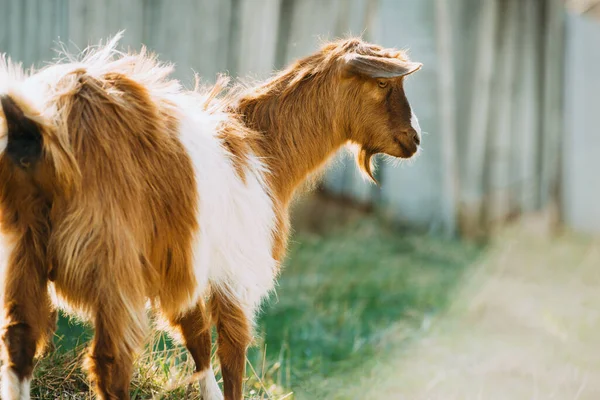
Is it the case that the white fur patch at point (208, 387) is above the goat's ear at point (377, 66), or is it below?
below

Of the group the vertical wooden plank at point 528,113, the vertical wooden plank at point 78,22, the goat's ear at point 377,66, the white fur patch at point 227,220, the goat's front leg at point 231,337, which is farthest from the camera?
the vertical wooden plank at point 528,113

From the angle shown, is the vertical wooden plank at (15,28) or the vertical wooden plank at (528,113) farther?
the vertical wooden plank at (528,113)

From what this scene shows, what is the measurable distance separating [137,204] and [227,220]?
59 centimetres

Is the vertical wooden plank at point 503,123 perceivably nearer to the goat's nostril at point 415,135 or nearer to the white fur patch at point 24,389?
the goat's nostril at point 415,135

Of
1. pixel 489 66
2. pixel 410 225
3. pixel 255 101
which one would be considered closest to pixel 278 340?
pixel 255 101

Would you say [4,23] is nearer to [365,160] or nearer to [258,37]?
[258,37]

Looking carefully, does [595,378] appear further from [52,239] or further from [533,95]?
[533,95]

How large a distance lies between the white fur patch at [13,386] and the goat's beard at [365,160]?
2451 mm


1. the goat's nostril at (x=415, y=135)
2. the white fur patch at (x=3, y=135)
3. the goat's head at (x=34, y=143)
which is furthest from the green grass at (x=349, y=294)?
the white fur patch at (x=3, y=135)

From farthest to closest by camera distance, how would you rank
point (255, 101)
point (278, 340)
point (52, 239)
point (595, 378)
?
point (278, 340), point (595, 378), point (255, 101), point (52, 239)

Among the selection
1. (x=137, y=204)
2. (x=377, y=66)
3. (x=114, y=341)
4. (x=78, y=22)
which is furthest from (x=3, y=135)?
(x=78, y=22)

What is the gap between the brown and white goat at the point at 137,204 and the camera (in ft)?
11.3

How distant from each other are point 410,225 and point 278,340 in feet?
13.8

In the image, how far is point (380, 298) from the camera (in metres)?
7.68
